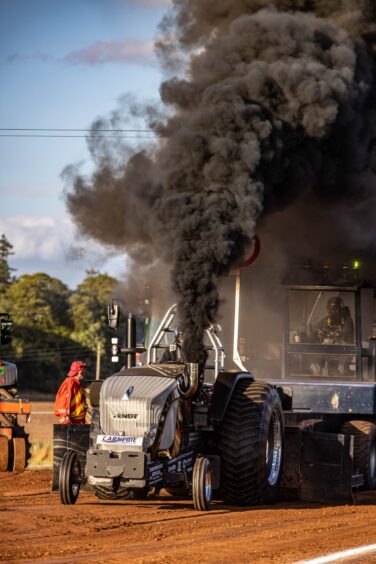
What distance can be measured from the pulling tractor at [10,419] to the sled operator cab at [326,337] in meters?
4.74

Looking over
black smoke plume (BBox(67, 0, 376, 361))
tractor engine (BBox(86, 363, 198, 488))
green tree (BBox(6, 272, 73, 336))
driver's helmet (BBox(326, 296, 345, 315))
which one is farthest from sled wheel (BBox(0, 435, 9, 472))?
green tree (BBox(6, 272, 73, 336))

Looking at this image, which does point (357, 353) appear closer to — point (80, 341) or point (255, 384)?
point (255, 384)

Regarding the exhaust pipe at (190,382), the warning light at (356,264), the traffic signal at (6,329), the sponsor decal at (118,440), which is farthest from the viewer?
the traffic signal at (6,329)

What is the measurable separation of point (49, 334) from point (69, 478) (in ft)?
167

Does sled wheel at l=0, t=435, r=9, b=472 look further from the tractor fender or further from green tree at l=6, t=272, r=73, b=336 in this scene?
green tree at l=6, t=272, r=73, b=336

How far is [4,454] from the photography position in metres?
18.2

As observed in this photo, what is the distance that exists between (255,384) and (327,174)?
4491mm

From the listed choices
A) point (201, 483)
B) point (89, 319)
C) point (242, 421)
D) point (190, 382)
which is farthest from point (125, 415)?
point (89, 319)

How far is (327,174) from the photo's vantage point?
16781mm

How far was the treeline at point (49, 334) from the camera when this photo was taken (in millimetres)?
61469

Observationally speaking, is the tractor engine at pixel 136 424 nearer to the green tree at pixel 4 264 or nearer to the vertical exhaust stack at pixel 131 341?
the vertical exhaust stack at pixel 131 341

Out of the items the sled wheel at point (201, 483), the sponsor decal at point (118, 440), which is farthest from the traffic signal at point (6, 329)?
the sled wheel at point (201, 483)

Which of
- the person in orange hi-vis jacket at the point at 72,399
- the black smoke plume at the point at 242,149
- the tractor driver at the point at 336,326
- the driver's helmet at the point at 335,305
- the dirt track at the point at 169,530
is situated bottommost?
the dirt track at the point at 169,530

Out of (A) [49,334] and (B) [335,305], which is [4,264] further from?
(B) [335,305]
